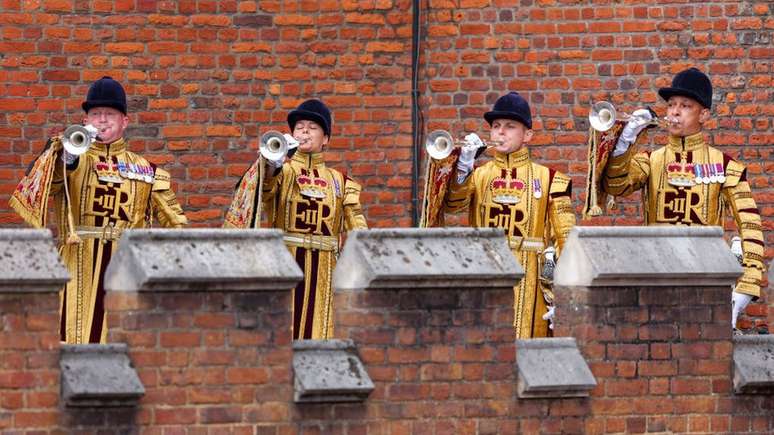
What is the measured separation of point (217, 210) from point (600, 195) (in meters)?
3.24

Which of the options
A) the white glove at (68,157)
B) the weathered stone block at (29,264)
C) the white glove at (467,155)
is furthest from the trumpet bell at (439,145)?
the weathered stone block at (29,264)

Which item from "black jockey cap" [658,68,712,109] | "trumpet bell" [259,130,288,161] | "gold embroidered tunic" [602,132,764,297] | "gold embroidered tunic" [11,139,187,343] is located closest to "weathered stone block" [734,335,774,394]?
"gold embroidered tunic" [602,132,764,297]

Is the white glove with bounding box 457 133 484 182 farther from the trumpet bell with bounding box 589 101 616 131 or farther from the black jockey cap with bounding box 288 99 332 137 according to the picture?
the black jockey cap with bounding box 288 99 332 137

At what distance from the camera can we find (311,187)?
12.0 meters

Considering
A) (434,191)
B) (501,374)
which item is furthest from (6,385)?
(434,191)

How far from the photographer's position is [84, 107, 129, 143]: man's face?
463 inches

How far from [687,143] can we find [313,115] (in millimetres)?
2076

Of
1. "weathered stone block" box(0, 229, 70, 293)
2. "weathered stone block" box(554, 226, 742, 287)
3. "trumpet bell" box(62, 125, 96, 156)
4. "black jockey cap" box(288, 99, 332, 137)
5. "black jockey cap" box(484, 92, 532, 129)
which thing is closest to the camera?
"weathered stone block" box(0, 229, 70, 293)

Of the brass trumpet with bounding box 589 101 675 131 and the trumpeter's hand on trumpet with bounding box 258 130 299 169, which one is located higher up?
the brass trumpet with bounding box 589 101 675 131

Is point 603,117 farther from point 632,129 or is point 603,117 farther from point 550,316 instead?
point 550,316

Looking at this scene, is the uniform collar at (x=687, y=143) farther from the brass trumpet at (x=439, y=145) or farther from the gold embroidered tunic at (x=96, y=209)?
the gold embroidered tunic at (x=96, y=209)

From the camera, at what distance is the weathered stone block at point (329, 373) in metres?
9.05

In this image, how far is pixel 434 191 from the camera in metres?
11.5

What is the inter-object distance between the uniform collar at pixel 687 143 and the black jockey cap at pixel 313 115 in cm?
192
